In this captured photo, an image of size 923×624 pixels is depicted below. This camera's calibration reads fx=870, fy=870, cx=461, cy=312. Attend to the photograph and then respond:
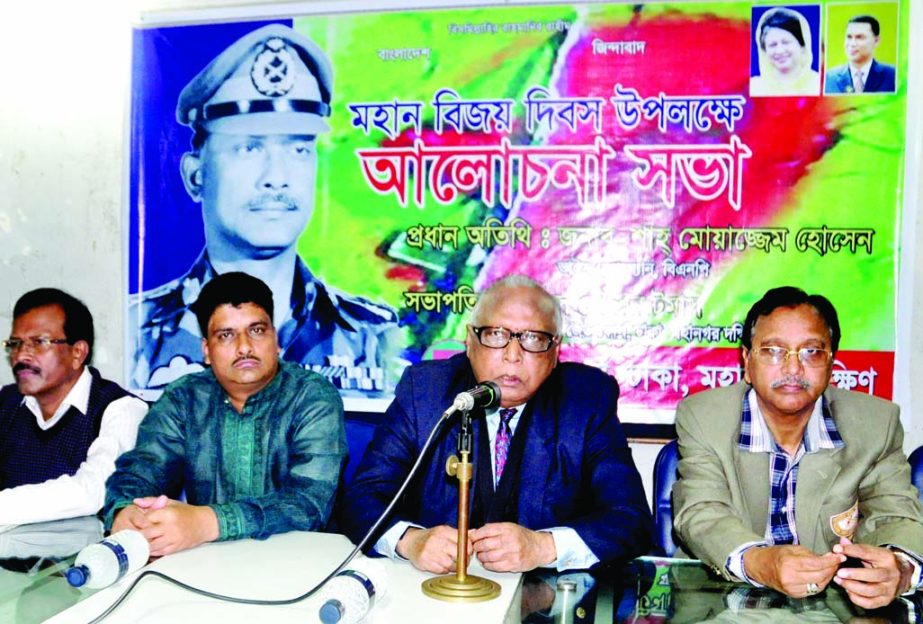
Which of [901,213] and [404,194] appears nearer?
[901,213]

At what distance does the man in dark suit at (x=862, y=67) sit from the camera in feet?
10.8

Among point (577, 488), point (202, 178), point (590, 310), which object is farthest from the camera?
point (202, 178)

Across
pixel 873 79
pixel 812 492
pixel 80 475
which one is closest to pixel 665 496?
pixel 812 492

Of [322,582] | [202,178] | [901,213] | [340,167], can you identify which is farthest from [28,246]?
[901,213]

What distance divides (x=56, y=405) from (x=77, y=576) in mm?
1694

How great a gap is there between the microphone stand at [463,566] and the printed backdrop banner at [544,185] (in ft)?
5.62

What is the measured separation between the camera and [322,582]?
194 cm

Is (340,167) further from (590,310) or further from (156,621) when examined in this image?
(156,621)

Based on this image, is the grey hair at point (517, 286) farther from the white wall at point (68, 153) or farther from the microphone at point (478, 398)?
the white wall at point (68, 153)

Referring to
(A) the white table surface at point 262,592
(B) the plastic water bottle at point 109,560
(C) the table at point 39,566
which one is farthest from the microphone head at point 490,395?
(C) the table at point 39,566

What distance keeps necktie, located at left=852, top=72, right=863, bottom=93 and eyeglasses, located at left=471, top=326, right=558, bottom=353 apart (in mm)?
1697

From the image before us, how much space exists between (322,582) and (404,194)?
208 cm

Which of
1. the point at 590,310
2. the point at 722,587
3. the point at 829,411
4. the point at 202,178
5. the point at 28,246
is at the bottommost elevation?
the point at 722,587

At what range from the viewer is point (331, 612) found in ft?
5.40
